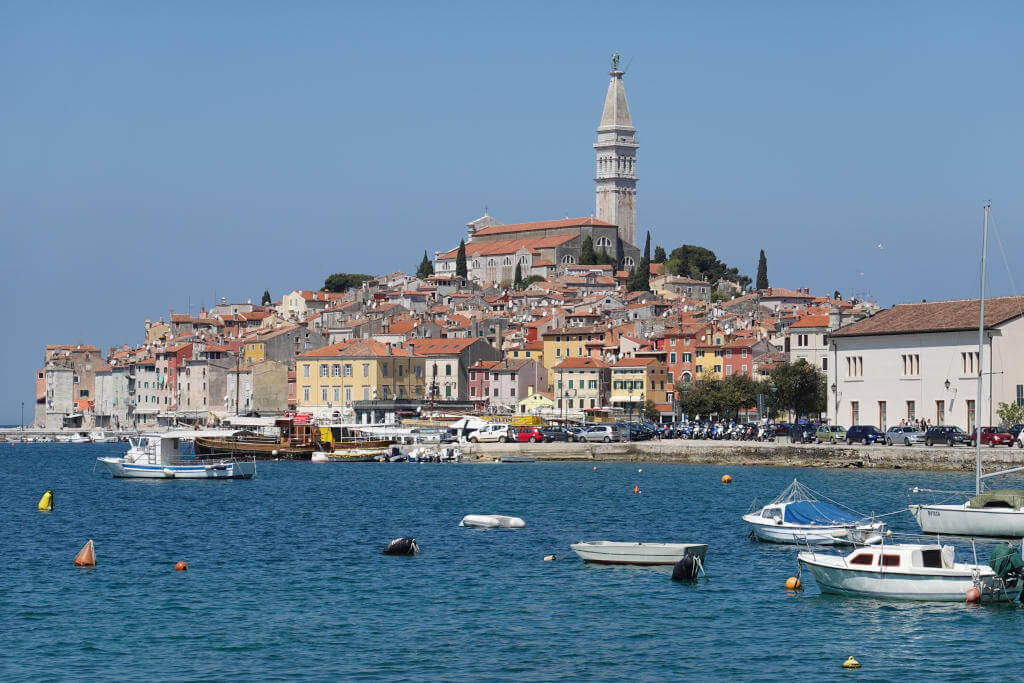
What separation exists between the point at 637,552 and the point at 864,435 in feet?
118

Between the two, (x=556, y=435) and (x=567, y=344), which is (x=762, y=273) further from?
(x=556, y=435)

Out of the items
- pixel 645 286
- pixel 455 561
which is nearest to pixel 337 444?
pixel 455 561

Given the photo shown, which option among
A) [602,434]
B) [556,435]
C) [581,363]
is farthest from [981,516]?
[581,363]

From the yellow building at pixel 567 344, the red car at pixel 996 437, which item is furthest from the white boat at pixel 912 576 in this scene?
the yellow building at pixel 567 344

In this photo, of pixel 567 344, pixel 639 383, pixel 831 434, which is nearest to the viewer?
pixel 831 434

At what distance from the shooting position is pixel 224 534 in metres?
41.1

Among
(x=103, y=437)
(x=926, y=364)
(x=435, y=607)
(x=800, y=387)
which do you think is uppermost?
(x=926, y=364)

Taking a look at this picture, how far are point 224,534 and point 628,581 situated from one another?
14012 mm

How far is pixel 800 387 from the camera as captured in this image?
9844 centimetres

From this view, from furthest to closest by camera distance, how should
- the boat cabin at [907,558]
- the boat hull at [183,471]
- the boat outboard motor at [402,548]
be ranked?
the boat hull at [183,471]
the boat outboard motor at [402,548]
the boat cabin at [907,558]

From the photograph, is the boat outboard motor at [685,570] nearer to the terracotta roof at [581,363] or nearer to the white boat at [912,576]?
the white boat at [912,576]

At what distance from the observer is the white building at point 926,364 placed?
6594cm

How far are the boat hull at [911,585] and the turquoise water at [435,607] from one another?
21 centimetres

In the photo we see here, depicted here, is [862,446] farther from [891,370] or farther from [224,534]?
[224,534]
